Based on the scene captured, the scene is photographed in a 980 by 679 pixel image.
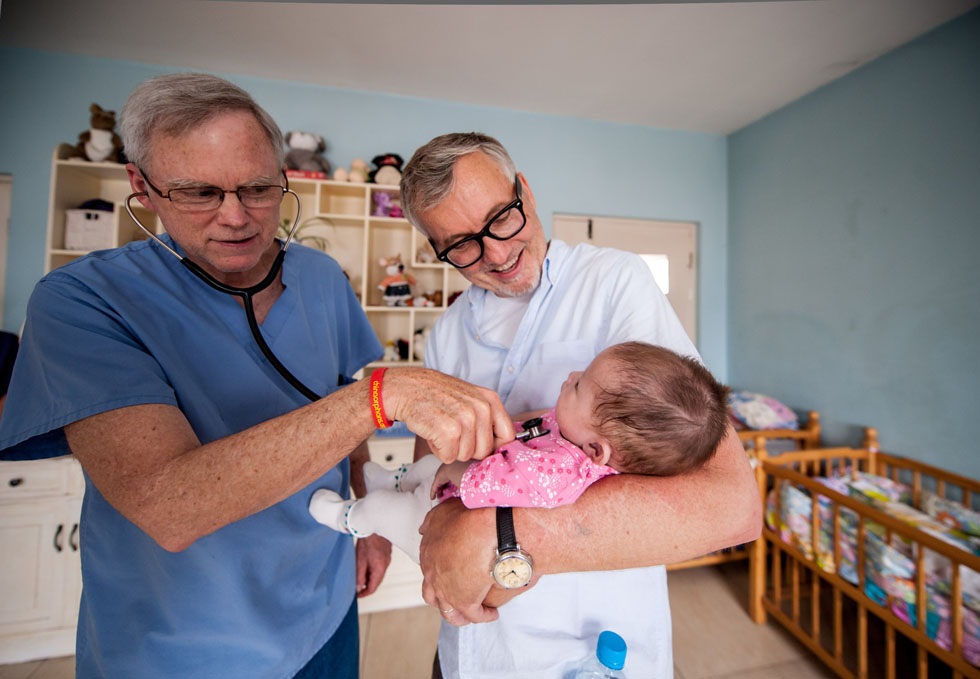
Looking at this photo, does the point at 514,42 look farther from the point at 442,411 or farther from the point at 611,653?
the point at 611,653

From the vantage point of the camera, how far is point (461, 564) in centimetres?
64

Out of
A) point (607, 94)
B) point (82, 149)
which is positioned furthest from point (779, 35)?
point (82, 149)

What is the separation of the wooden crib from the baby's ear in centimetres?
119

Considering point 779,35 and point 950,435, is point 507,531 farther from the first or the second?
point 779,35

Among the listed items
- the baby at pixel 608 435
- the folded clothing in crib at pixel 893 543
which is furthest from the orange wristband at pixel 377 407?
the folded clothing in crib at pixel 893 543

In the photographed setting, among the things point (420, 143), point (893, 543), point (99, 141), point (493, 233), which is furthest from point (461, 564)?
point (99, 141)

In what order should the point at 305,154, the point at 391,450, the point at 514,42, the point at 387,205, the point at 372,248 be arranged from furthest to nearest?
the point at 372,248 → the point at 387,205 → the point at 305,154 → the point at 391,450 → the point at 514,42

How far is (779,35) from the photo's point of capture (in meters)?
2.18

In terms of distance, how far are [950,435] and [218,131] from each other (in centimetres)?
312

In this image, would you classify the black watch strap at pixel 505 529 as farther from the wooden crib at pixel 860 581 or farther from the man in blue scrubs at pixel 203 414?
the wooden crib at pixel 860 581

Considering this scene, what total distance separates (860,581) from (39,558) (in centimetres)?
373

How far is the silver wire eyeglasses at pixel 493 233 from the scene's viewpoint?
924mm

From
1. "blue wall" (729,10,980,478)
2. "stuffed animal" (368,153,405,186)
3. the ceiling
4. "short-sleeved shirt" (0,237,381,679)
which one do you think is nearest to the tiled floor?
"blue wall" (729,10,980,478)

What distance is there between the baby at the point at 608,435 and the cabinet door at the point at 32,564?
2287 millimetres
